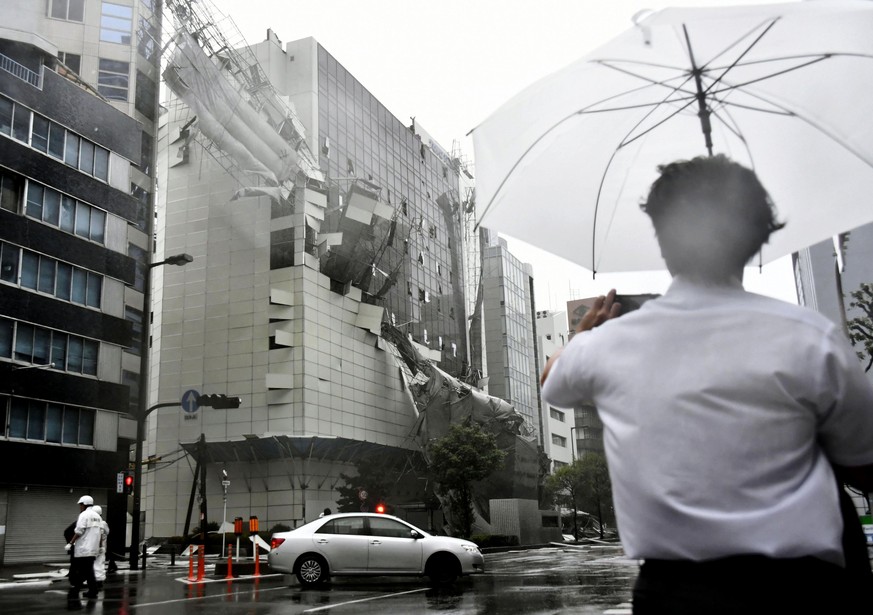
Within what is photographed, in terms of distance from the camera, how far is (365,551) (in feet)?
54.1

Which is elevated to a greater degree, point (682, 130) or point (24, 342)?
point (24, 342)

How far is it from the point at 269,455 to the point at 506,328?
134 ft

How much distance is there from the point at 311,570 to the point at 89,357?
20686 millimetres

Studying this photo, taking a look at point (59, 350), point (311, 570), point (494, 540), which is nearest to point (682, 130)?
point (311, 570)

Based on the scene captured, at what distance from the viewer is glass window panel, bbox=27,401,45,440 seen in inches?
1192

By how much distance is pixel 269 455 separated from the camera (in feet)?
156

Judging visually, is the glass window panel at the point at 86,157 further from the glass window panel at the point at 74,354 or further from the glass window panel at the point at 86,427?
the glass window panel at the point at 86,427

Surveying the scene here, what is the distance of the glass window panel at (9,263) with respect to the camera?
97.7 ft

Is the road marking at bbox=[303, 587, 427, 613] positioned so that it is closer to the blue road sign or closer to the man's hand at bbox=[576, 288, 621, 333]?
the man's hand at bbox=[576, 288, 621, 333]

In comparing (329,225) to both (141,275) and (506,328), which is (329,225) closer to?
(141,275)

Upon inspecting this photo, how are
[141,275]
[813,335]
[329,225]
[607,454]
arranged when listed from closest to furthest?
[813,335], [607,454], [141,275], [329,225]

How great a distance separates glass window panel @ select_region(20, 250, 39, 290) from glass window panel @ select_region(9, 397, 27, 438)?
13.8ft

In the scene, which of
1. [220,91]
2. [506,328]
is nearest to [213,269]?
[220,91]

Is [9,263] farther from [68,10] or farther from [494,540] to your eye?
[494,540]
